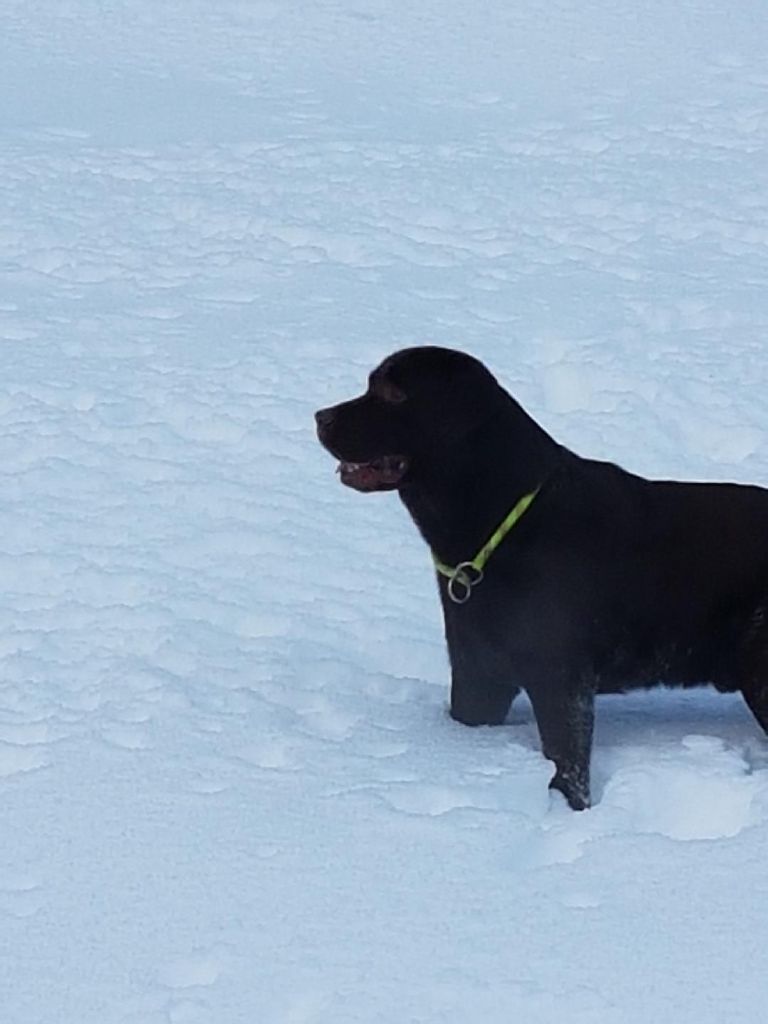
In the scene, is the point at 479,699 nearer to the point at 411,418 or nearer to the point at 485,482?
the point at 485,482

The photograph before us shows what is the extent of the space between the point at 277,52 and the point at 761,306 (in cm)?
440

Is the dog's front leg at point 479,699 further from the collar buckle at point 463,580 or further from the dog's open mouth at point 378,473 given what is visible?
the dog's open mouth at point 378,473

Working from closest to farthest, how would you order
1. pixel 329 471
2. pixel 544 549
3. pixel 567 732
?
pixel 567 732
pixel 544 549
pixel 329 471

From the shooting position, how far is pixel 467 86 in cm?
1095

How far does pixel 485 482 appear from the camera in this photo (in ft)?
15.3

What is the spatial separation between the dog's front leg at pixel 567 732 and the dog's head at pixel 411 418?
59 cm

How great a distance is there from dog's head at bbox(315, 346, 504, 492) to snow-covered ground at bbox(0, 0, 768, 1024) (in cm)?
65

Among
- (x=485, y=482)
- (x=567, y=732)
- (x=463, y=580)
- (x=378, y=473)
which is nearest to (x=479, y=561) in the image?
(x=463, y=580)

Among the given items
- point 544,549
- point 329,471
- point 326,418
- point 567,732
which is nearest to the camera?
point 567,732

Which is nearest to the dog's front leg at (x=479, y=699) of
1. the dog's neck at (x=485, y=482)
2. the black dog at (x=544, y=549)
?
the black dog at (x=544, y=549)

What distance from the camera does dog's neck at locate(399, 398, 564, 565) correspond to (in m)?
4.67

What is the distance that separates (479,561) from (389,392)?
17.7 inches

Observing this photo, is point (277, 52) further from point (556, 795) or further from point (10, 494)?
point (556, 795)

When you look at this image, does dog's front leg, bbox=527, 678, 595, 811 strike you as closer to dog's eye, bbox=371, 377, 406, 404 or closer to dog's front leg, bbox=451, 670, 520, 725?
dog's front leg, bbox=451, 670, 520, 725
